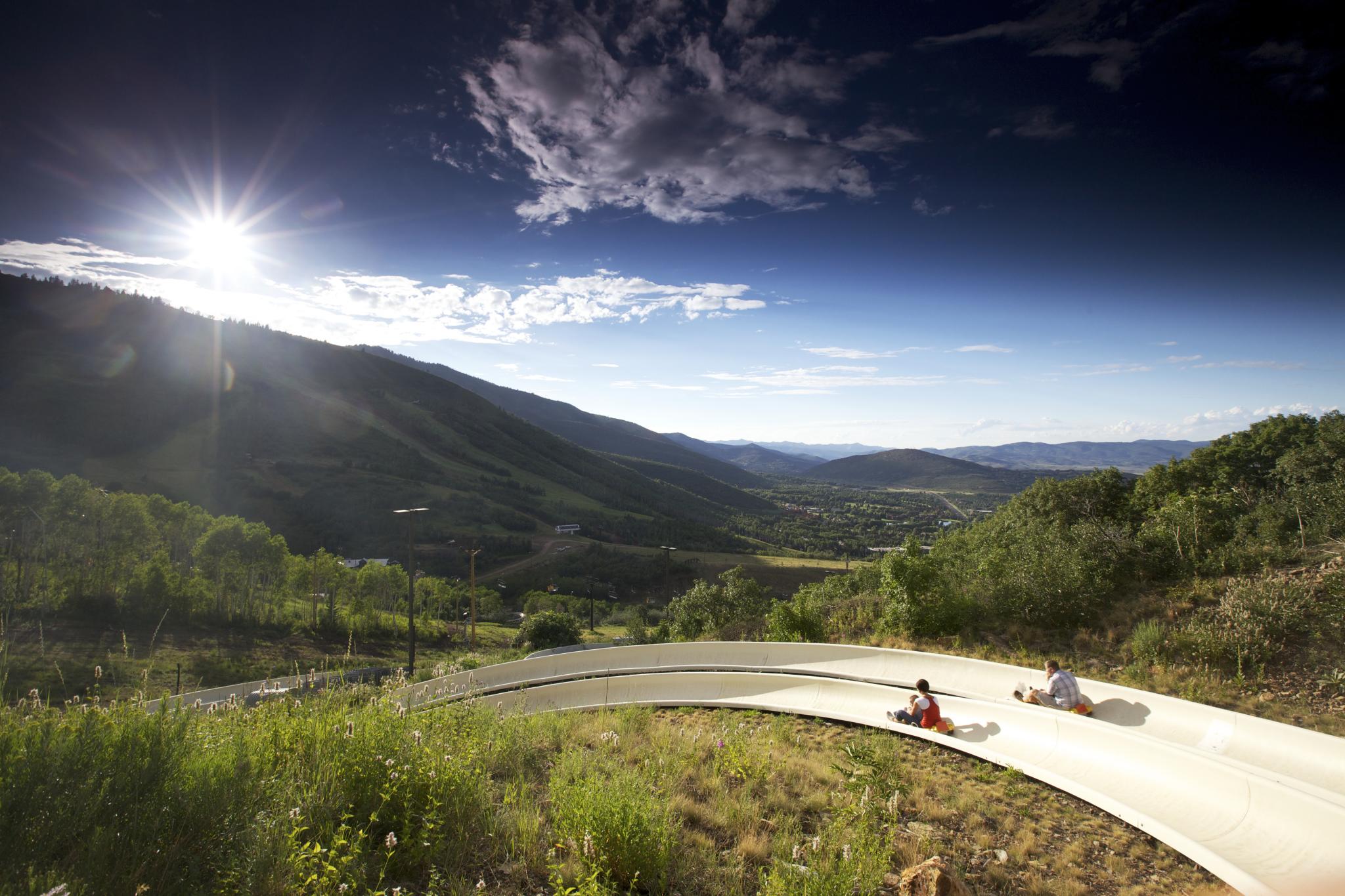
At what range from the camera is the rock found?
13.0ft

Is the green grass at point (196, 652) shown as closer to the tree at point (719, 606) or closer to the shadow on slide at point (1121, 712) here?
the tree at point (719, 606)

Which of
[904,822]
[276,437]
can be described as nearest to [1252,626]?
[904,822]

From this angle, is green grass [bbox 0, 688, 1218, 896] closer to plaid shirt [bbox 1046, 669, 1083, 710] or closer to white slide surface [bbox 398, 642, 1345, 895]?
white slide surface [bbox 398, 642, 1345, 895]

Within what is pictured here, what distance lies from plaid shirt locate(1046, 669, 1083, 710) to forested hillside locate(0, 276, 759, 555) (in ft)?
279

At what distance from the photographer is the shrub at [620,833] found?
13.2ft

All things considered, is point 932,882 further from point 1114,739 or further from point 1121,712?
point 1121,712

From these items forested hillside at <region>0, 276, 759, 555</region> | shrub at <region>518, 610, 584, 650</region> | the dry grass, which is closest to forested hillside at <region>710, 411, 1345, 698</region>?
the dry grass

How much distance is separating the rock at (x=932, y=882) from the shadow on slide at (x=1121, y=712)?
5.44 metres

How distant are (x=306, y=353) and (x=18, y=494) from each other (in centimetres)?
15419

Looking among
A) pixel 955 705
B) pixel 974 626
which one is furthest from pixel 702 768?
pixel 974 626

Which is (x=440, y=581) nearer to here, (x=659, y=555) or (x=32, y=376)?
(x=659, y=555)

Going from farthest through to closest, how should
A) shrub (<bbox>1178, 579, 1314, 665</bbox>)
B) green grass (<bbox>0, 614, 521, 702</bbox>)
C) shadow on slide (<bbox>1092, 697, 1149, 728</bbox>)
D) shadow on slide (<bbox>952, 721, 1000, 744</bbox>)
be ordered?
green grass (<bbox>0, 614, 521, 702</bbox>) < shrub (<bbox>1178, 579, 1314, 665</bbox>) < shadow on slide (<bbox>952, 721, 1000, 744</bbox>) < shadow on slide (<bbox>1092, 697, 1149, 728</bbox>)

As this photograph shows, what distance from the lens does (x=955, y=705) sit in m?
9.25

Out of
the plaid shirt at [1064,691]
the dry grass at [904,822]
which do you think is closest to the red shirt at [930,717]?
the dry grass at [904,822]
